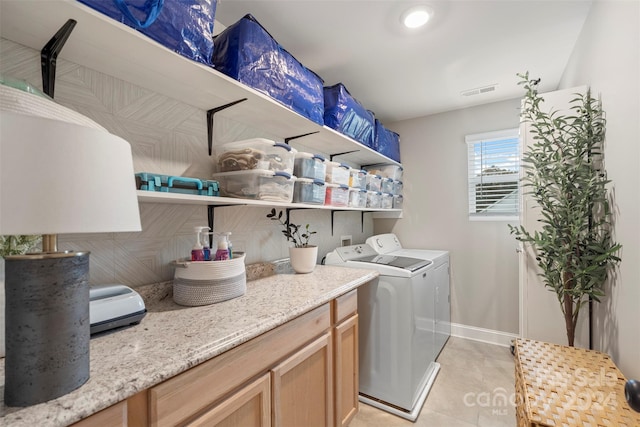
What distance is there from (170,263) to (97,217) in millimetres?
861

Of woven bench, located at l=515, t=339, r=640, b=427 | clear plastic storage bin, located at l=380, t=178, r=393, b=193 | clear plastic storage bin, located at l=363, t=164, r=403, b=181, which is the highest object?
clear plastic storage bin, located at l=363, t=164, r=403, b=181

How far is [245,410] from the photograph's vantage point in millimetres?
958

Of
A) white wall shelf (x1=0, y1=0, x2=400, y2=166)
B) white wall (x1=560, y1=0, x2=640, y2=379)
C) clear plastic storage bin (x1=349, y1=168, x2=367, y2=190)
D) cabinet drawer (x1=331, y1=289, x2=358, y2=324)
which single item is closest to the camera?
white wall shelf (x1=0, y1=0, x2=400, y2=166)

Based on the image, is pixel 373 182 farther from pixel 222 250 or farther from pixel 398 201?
pixel 222 250

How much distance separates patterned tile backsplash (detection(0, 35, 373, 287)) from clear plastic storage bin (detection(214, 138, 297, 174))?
136mm

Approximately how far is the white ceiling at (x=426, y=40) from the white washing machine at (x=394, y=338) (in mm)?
1477

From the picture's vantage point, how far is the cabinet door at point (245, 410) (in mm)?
841

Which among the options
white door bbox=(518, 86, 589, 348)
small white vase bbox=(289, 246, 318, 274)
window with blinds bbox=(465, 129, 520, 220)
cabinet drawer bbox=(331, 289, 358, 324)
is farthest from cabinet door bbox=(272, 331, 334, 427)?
window with blinds bbox=(465, 129, 520, 220)

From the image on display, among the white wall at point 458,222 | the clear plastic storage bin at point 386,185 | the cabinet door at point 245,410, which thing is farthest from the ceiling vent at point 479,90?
the cabinet door at point 245,410

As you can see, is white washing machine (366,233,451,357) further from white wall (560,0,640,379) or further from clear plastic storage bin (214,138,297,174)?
clear plastic storage bin (214,138,297,174)

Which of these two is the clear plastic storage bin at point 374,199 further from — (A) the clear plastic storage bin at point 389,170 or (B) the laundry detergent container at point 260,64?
(B) the laundry detergent container at point 260,64

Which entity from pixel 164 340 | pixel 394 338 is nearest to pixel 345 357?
pixel 394 338

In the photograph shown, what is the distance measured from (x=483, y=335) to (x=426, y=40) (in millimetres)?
2743

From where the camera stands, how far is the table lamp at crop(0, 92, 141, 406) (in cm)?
45
